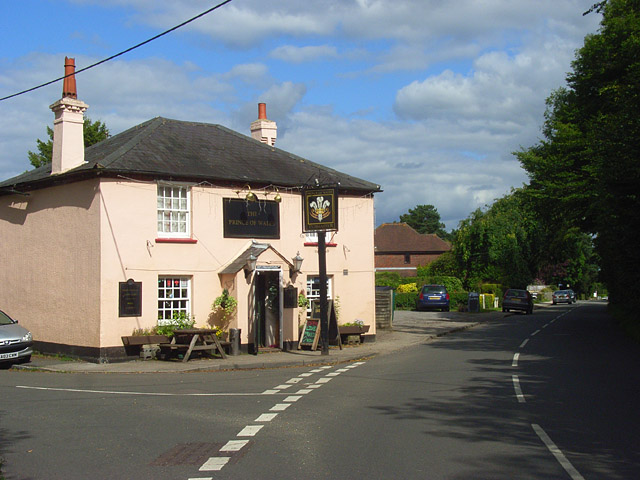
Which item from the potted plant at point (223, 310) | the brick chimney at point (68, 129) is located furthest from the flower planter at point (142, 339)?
the brick chimney at point (68, 129)

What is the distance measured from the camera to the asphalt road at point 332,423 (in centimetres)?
738

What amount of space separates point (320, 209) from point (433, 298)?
25.9 meters

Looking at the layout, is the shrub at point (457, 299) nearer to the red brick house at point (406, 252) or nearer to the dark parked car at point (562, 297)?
the dark parked car at point (562, 297)

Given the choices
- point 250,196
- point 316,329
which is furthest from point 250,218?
point 316,329

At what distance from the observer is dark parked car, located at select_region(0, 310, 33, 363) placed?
18.0 m

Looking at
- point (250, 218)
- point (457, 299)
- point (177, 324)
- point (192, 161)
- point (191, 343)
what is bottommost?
point (191, 343)

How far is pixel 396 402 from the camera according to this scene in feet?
38.0

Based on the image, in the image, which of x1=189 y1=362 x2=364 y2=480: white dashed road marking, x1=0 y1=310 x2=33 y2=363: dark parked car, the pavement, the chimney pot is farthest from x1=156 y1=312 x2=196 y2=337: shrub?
the chimney pot

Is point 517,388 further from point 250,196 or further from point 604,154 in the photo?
point 604,154

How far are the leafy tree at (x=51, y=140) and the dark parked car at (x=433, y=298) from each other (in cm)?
2231

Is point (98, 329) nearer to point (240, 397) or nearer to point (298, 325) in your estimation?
point (298, 325)

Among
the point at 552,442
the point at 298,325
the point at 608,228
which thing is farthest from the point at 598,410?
the point at 608,228

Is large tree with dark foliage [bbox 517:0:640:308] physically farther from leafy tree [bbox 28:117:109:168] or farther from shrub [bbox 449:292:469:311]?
leafy tree [bbox 28:117:109:168]

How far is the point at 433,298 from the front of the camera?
44438mm
